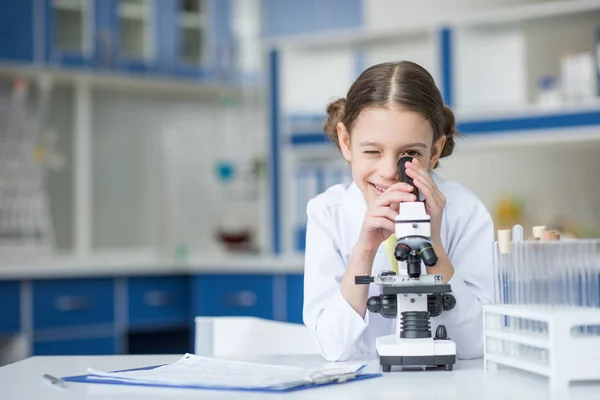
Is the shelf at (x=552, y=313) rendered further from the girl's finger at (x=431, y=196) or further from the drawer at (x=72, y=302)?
the drawer at (x=72, y=302)

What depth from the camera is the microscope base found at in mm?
1194

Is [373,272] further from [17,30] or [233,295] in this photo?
[17,30]

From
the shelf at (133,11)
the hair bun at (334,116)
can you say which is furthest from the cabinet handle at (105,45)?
the hair bun at (334,116)

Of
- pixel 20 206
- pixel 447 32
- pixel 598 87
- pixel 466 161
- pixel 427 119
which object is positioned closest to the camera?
pixel 427 119

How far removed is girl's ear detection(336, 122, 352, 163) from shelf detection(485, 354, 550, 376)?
477mm

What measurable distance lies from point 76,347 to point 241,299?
2.30 ft

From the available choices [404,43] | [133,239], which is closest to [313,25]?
[404,43]

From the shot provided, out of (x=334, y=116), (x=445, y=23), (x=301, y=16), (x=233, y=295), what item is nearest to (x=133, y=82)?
(x=301, y=16)

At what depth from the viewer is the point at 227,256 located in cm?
412

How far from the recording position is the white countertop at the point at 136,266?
3422 millimetres

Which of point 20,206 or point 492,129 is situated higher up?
point 492,129

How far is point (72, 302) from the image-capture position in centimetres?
355

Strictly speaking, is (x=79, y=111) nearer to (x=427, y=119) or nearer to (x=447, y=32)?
(x=447, y=32)

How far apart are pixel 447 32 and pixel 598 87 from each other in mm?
633
